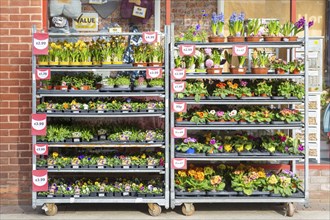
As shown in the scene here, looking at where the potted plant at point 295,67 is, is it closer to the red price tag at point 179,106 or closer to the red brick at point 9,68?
the red price tag at point 179,106

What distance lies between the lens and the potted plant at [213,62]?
8430mm

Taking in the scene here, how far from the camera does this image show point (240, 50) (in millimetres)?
8273

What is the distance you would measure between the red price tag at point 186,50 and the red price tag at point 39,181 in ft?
8.05

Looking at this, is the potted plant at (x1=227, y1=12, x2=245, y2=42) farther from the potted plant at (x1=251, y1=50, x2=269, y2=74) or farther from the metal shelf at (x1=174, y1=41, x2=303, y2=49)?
the potted plant at (x1=251, y1=50, x2=269, y2=74)

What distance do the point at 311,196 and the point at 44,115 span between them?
13.3ft

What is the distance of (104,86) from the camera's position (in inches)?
332

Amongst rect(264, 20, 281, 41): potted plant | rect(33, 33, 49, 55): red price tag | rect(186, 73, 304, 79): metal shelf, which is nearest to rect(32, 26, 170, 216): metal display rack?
rect(33, 33, 49, 55): red price tag

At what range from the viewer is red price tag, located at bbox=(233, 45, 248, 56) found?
8.27 meters

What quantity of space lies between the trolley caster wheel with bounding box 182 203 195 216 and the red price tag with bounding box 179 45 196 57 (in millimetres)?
2043

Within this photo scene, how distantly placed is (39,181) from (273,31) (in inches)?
148

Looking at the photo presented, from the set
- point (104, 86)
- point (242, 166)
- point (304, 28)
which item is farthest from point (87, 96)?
point (304, 28)

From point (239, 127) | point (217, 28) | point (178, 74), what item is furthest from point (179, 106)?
point (217, 28)

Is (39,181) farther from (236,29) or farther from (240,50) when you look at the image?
(236,29)

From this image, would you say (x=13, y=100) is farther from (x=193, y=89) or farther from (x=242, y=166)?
(x=242, y=166)
